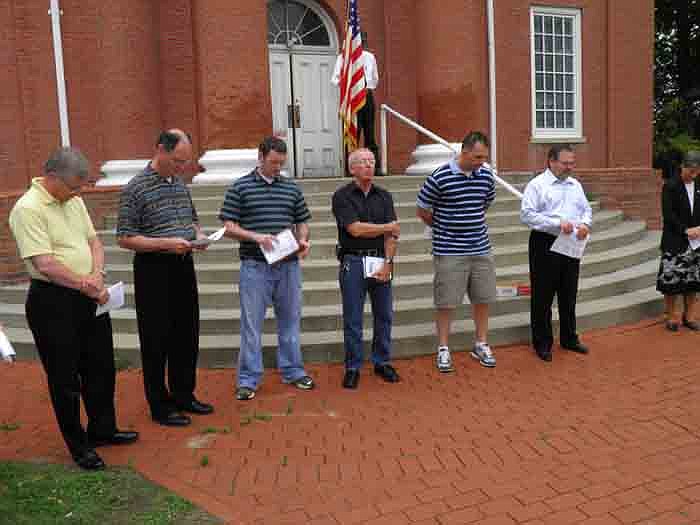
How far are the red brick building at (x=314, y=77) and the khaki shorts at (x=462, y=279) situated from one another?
15.5 feet

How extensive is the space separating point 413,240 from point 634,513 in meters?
4.93

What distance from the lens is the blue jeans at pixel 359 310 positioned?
5.68 meters

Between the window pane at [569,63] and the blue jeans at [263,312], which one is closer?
the blue jeans at [263,312]

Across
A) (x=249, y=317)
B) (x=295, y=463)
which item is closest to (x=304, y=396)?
(x=249, y=317)

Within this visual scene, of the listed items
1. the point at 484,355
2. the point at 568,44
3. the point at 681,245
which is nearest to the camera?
the point at 484,355

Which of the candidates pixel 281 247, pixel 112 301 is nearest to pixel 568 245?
pixel 281 247

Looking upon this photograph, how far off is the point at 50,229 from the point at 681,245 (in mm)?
5784

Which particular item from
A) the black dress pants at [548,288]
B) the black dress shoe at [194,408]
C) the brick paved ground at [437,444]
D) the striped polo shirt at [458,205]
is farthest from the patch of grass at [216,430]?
the black dress pants at [548,288]

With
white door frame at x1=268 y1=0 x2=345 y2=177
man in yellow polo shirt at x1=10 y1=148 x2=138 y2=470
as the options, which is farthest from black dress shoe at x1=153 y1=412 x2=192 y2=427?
white door frame at x1=268 y1=0 x2=345 y2=177

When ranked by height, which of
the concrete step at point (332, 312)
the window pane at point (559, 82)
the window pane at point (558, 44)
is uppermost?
the window pane at point (558, 44)

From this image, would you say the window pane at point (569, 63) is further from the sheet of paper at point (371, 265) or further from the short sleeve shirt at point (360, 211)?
the sheet of paper at point (371, 265)

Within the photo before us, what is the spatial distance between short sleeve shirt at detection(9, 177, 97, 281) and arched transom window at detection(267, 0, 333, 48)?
8210 millimetres

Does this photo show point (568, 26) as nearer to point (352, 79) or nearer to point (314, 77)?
point (314, 77)

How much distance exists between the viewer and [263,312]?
5547mm
